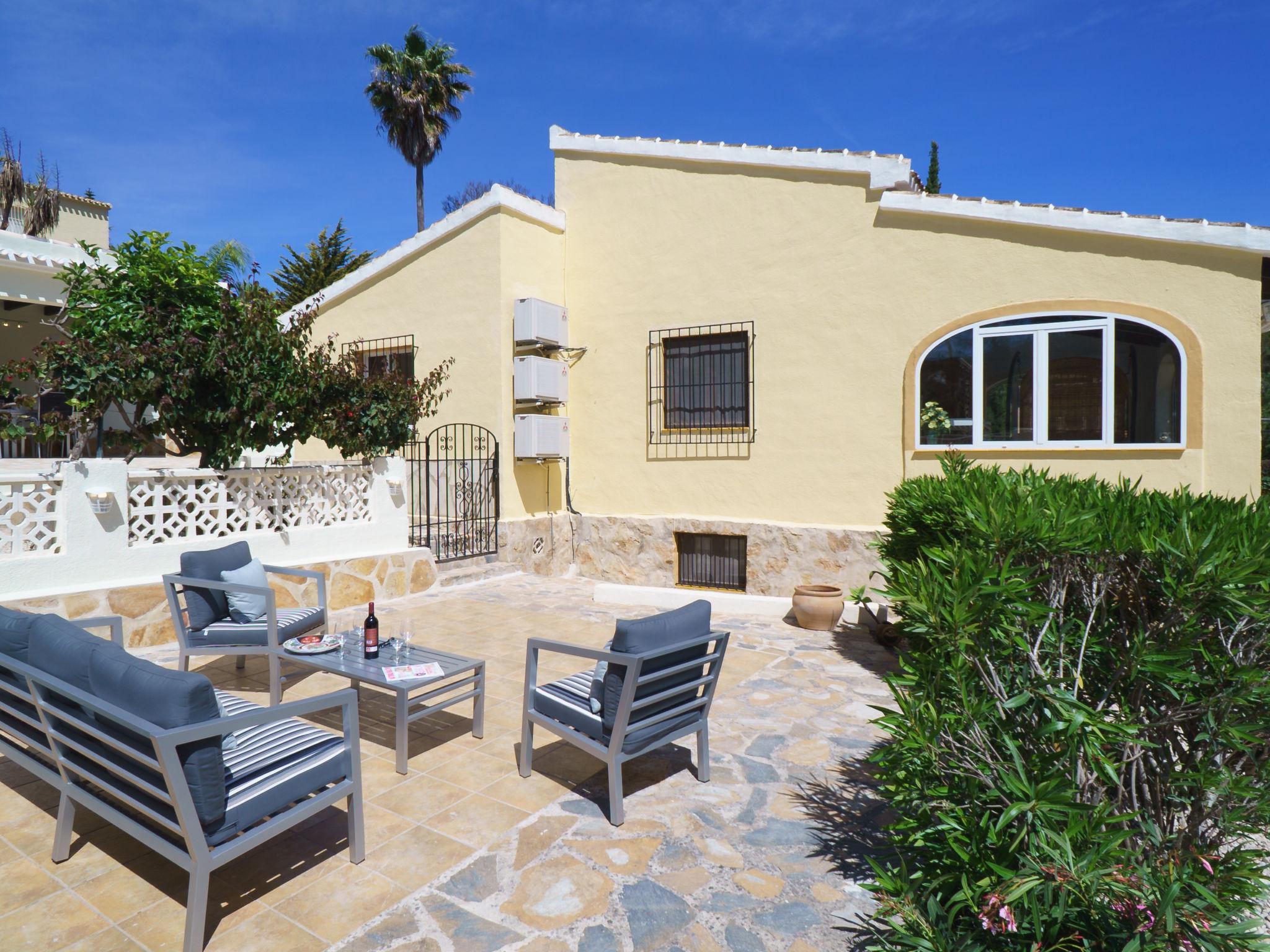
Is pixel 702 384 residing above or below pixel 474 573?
above

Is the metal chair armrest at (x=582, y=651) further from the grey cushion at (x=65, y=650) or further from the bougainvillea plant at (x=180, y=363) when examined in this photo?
the bougainvillea plant at (x=180, y=363)

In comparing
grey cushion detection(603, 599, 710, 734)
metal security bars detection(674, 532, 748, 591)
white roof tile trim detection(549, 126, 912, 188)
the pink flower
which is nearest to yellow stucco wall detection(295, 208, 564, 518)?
white roof tile trim detection(549, 126, 912, 188)

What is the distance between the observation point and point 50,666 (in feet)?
9.56

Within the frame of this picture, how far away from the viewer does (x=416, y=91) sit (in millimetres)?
21531

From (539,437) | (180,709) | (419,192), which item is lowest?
(180,709)

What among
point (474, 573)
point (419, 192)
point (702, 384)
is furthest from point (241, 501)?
point (419, 192)

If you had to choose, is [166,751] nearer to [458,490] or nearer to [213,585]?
[213,585]

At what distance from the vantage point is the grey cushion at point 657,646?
3.53 meters

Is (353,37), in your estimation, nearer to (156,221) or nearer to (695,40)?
(695,40)

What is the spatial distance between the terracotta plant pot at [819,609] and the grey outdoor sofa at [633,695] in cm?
413

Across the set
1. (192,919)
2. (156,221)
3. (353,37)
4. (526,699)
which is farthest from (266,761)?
(353,37)

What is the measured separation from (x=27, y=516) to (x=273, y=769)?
475 cm

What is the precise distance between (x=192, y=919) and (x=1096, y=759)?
315 cm

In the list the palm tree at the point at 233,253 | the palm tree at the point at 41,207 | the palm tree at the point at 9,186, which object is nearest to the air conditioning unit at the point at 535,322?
the palm tree at the point at 233,253
